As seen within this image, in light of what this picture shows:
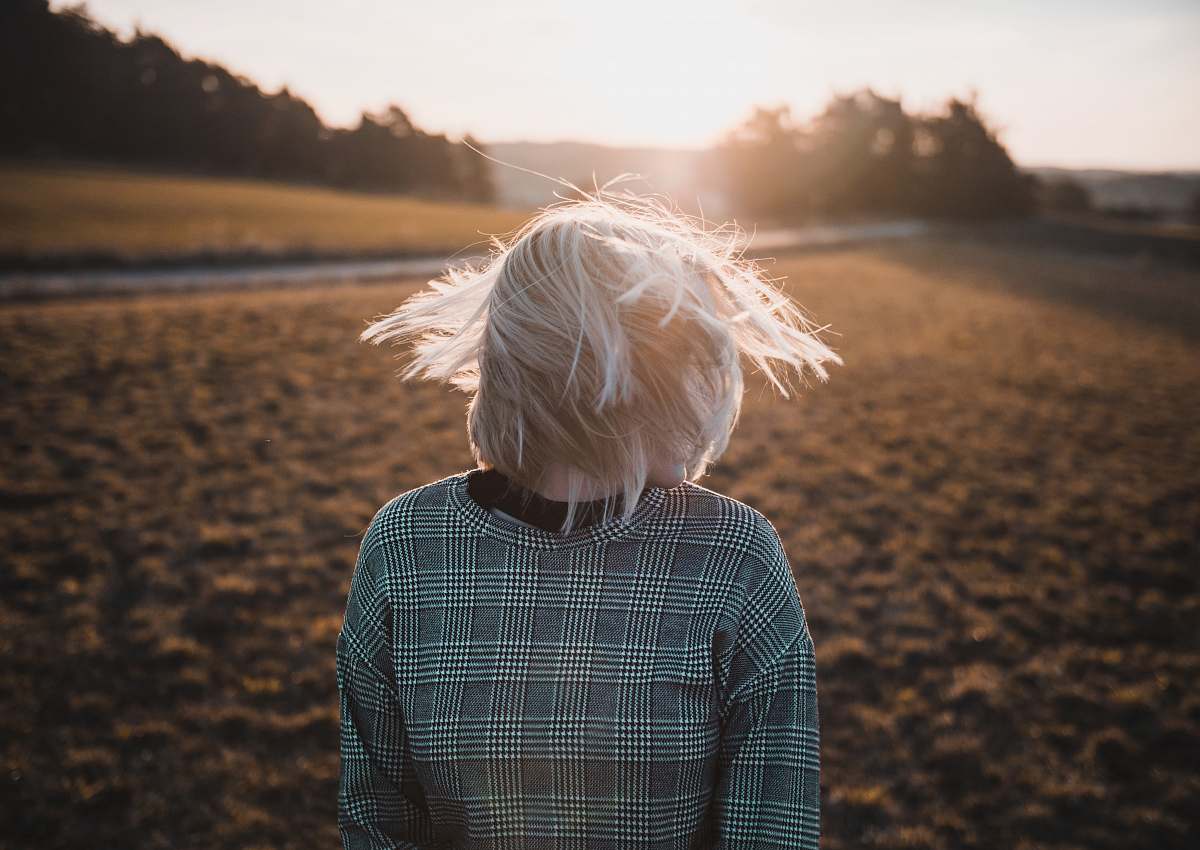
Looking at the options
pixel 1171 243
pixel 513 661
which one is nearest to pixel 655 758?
pixel 513 661

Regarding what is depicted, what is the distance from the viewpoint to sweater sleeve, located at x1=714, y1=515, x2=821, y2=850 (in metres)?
1.14

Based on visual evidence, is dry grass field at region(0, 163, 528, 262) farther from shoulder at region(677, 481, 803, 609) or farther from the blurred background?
shoulder at region(677, 481, 803, 609)

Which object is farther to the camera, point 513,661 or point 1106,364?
point 1106,364

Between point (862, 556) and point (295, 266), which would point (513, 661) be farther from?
point (295, 266)

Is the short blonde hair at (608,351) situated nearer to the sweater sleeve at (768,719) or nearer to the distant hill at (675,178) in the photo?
the sweater sleeve at (768,719)

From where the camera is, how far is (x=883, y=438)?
780 centimetres

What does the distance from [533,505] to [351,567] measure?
3.97 meters

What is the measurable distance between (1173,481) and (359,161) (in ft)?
195

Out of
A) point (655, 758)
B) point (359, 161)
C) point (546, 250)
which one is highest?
point (359, 161)

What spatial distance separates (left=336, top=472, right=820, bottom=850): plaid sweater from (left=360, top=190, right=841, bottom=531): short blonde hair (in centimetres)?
11

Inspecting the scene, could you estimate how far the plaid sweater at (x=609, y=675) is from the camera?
111 cm

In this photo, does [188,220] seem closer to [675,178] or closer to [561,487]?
[561,487]

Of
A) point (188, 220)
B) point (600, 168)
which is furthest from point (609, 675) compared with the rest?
point (600, 168)

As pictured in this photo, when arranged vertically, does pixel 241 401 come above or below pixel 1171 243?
below
